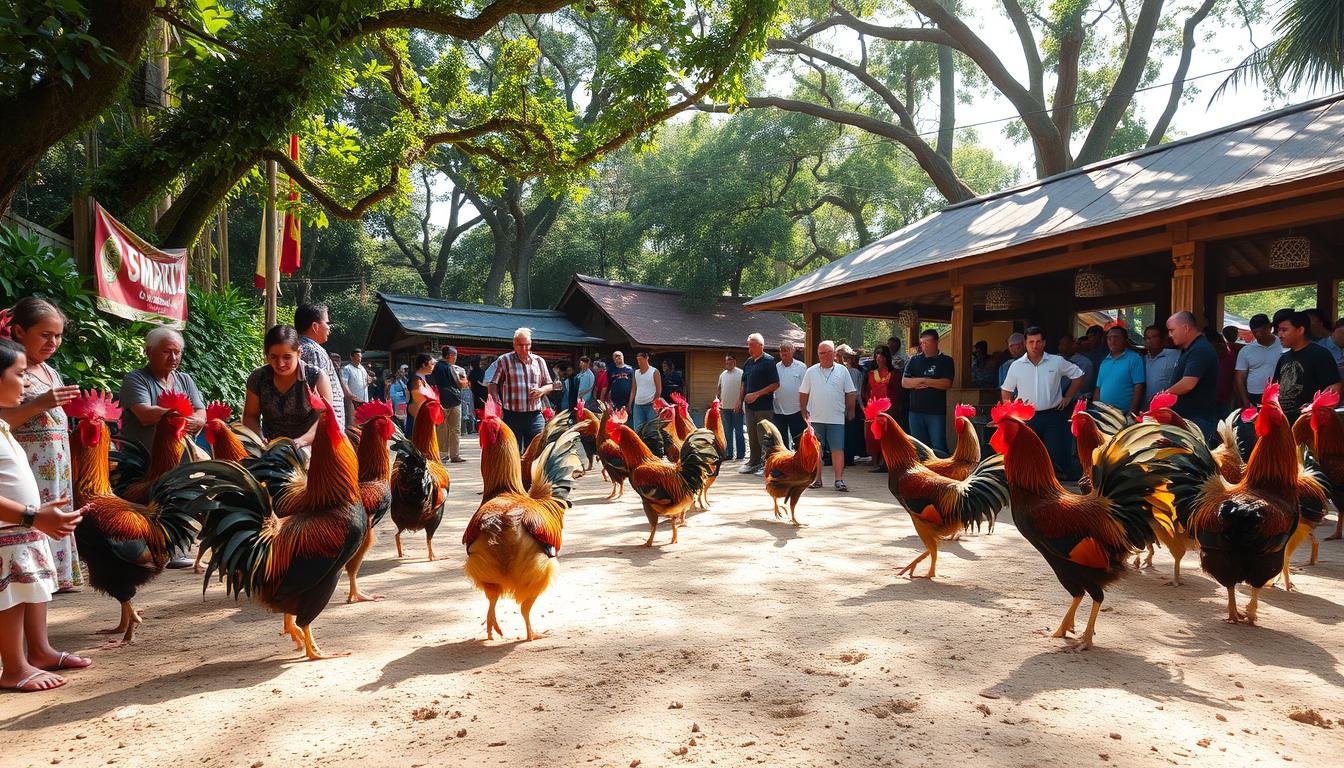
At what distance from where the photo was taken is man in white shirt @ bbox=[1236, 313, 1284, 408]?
7.16 m

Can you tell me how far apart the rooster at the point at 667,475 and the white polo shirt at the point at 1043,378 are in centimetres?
413

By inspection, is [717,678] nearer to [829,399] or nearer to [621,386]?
[829,399]

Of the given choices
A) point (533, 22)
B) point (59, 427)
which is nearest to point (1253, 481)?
point (59, 427)

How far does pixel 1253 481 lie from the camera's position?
162 inches

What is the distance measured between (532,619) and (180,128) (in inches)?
256

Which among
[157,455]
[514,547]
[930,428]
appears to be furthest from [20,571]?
[930,428]

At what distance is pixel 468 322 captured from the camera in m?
23.4

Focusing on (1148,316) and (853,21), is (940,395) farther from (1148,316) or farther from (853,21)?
(1148,316)

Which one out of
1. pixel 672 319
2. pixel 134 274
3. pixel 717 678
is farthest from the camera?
pixel 672 319

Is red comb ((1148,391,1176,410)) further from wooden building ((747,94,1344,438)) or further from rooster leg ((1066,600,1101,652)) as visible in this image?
wooden building ((747,94,1344,438))

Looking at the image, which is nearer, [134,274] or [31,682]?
[31,682]

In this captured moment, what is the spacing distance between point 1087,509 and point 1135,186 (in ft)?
26.2

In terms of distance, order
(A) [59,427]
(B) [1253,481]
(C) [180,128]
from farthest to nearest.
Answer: (C) [180,128] < (B) [1253,481] < (A) [59,427]

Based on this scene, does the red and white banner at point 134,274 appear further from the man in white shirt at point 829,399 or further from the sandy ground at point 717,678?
the man in white shirt at point 829,399
